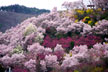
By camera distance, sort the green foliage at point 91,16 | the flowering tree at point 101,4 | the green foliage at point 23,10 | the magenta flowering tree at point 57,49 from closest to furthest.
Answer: the magenta flowering tree at point 57,49 < the green foliage at point 91,16 < the flowering tree at point 101,4 < the green foliage at point 23,10

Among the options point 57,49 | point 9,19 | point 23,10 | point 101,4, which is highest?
point 23,10

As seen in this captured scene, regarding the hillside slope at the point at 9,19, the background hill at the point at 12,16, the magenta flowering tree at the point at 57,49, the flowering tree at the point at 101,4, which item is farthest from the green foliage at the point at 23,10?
the flowering tree at the point at 101,4

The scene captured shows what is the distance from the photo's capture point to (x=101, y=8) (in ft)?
81.3

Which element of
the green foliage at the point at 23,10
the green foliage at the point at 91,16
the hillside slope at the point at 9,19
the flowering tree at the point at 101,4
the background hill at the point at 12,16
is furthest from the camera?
the green foliage at the point at 23,10

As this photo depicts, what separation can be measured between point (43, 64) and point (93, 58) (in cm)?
443

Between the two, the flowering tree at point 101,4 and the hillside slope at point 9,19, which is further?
the hillside slope at point 9,19

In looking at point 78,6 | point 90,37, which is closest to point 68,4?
point 78,6

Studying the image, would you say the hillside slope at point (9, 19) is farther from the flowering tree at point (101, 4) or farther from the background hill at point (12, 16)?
the flowering tree at point (101, 4)

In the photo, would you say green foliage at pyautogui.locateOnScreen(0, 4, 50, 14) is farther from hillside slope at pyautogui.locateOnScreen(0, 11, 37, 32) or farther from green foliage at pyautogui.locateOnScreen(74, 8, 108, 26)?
green foliage at pyautogui.locateOnScreen(74, 8, 108, 26)

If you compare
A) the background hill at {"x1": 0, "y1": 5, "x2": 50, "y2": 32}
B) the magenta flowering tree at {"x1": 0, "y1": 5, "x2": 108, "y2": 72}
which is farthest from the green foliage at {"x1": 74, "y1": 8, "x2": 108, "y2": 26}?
the background hill at {"x1": 0, "y1": 5, "x2": 50, "y2": 32}

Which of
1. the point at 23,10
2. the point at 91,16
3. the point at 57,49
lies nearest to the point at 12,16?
the point at 23,10

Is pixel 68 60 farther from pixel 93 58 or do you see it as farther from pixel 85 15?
pixel 85 15

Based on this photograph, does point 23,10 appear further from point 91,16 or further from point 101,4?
point 91,16

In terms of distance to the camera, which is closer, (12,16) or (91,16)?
(91,16)
